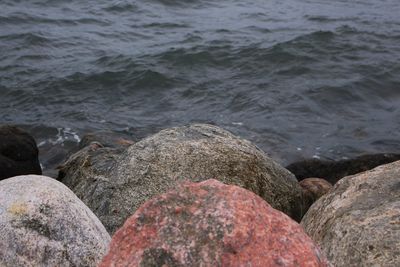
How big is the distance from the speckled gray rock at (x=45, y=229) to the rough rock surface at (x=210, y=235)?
43.3 inches

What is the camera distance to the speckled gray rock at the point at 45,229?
3.85 meters

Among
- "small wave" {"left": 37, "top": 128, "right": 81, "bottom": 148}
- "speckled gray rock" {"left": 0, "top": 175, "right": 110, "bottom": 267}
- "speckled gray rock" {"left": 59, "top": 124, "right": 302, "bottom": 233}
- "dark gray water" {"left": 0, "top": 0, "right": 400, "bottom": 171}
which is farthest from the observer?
"dark gray water" {"left": 0, "top": 0, "right": 400, "bottom": 171}

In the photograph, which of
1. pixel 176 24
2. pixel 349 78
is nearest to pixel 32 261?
pixel 349 78

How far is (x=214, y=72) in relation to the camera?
47.0 feet

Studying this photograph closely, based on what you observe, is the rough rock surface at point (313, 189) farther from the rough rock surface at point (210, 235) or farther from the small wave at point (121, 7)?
the small wave at point (121, 7)

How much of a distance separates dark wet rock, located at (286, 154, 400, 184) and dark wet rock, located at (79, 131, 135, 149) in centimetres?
282

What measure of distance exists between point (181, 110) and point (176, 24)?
7298 millimetres

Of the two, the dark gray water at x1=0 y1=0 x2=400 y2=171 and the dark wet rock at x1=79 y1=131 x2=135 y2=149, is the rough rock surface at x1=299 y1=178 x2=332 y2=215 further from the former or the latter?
the dark wet rock at x1=79 y1=131 x2=135 y2=149

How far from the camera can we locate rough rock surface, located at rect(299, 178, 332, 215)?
727cm

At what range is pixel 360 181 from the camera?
495cm

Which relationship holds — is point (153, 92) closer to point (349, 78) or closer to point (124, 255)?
point (349, 78)

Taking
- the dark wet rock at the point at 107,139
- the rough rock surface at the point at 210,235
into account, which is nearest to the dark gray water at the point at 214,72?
the dark wet rock at the point at 107,139

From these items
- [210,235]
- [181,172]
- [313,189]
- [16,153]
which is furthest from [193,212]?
[16,153]

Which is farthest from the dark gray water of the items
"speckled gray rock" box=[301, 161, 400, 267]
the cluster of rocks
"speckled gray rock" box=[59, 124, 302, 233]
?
"speckled gray rock" box=[301, 161, 400, 267]
